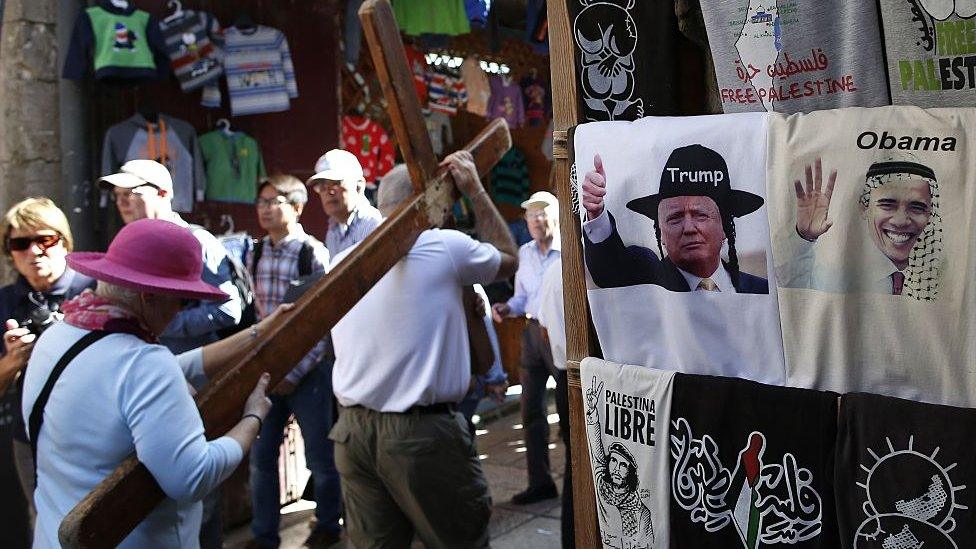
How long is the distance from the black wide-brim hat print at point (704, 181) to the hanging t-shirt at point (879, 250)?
0.22 feet

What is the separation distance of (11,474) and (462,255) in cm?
226

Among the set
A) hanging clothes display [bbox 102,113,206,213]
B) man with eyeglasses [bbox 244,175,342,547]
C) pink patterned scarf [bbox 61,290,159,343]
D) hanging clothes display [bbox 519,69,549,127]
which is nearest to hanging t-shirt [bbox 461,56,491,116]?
hanging clothes display [bbox 519,69,549,127]

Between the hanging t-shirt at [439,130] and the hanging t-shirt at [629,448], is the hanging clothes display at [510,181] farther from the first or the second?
the hanging t-shirt at [629,448]

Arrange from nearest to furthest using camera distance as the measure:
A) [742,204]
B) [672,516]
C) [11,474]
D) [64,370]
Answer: [742,204] → [672,516] → [64,370] → [11,474]

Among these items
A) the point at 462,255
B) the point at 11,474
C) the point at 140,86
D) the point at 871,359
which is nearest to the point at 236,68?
the point at 140,86

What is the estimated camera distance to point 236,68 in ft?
20.6

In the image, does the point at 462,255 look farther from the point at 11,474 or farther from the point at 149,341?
the point at 11,474

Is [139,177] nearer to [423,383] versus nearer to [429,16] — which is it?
[423,383]

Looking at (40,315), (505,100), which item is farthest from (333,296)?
(505,100)

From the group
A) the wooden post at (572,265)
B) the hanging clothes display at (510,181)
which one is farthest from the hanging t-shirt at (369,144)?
the wooden post at (572,265)

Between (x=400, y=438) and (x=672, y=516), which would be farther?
(x=400, y=438)

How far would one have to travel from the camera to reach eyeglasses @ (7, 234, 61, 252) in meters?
3.74

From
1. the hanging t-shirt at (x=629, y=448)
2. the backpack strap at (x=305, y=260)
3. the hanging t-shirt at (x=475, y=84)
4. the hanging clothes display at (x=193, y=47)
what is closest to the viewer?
the hanging t-shirt at (x=629, y=448)

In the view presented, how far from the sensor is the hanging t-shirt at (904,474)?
1.44 m
